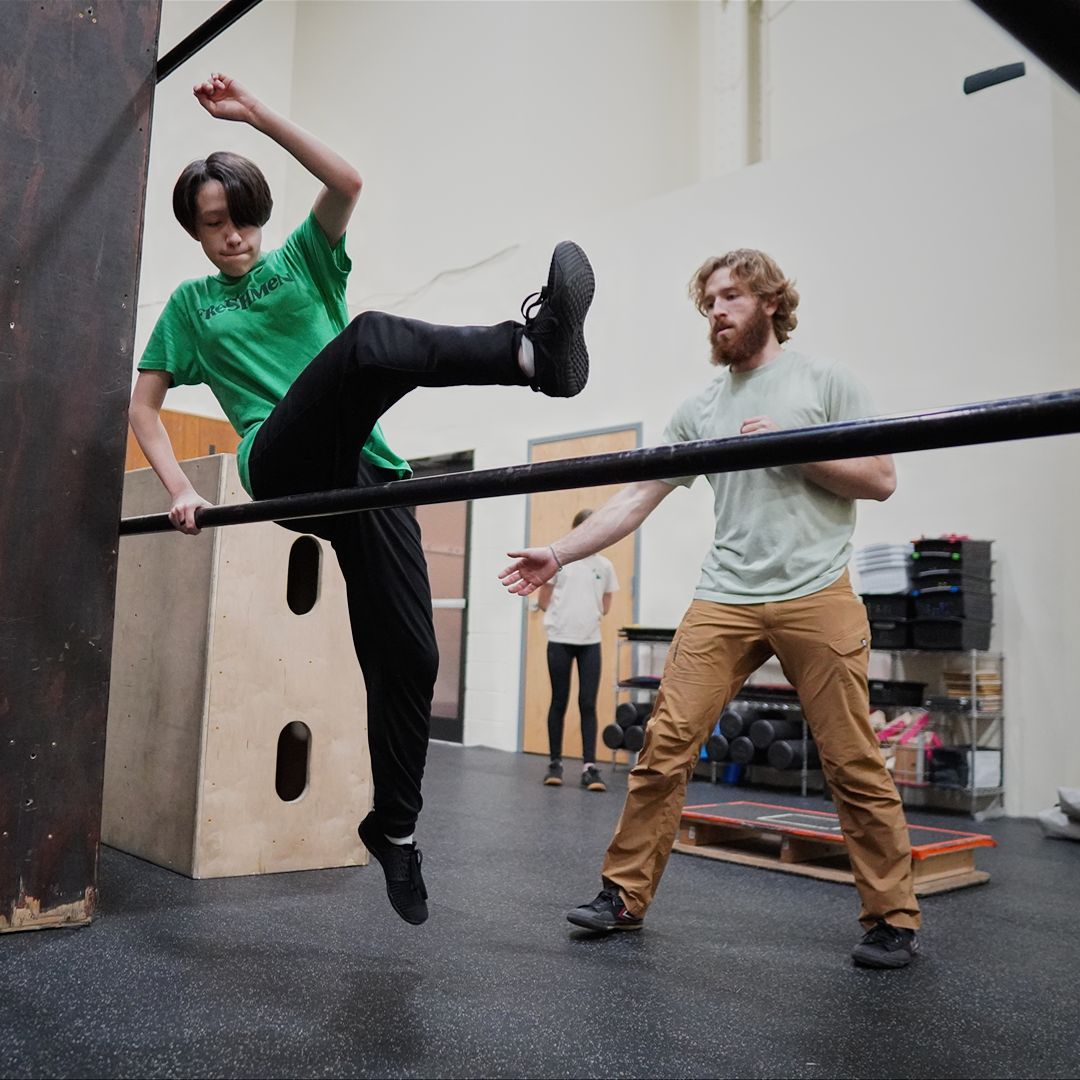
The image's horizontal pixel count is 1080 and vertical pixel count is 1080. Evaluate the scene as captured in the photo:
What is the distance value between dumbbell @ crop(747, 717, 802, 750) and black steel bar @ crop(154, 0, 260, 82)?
3.97m

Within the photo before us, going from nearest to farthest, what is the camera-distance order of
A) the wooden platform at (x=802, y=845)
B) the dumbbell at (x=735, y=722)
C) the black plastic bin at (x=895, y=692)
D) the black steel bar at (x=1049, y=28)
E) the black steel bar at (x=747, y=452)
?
1. the black steel bar at (x=1049, y=28)
2. the black steel bar at (x=747, y=452)
3. the wooden platform at (x=802, y=845)
4. the black plastic bin at (x=895, y=692)
5. the dumbbell at (x=735, y=722)

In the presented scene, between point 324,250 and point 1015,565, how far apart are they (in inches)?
160

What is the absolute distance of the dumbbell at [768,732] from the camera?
16.9ft

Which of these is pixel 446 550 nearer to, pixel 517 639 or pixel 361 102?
pixel 517 639

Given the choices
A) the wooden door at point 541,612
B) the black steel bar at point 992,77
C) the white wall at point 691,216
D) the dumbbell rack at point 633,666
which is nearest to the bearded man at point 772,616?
the white wall at point 691,216

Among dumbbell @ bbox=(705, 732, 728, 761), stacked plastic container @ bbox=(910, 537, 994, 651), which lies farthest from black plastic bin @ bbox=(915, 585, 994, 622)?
dumbbell @ bbox=(705, 732, 728, 761)

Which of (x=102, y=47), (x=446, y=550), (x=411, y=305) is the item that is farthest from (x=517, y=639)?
(x=102, y=47)

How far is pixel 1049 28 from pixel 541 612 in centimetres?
618

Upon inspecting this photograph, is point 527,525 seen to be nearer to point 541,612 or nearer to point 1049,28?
point 541,612

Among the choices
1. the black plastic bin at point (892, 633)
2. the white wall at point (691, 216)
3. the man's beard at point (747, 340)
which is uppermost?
the white wall at point (691, 216)

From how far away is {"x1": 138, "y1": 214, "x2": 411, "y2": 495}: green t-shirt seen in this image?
1.85m

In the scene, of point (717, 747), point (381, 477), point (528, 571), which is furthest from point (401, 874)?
point (717, 747)

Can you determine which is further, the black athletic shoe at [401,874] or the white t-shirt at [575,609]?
the white t-shirt at [575,609]

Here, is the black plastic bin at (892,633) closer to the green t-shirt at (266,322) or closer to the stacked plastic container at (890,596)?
the stacked plastic container at (890,596)
